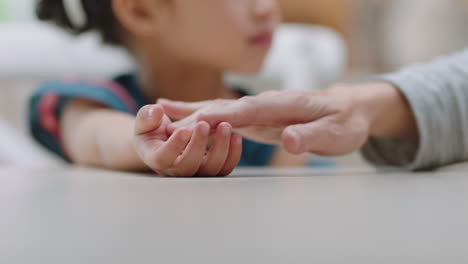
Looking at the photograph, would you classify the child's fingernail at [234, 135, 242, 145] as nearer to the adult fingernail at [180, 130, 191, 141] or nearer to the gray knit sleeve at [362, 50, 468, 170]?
the adult fingernail at [180, 130, 191, 141]

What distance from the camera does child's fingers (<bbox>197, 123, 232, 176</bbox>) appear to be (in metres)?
0.29

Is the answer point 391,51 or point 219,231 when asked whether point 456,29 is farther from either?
point 219,231

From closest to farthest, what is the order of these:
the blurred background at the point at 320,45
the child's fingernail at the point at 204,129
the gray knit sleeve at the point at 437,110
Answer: the child's fingernail at the point at 204,129 → the gray knit sleeve at the point at 437,110 → the blurred background at the point at 320,45

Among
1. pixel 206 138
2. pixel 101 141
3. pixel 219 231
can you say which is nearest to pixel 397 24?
pixel 101 141

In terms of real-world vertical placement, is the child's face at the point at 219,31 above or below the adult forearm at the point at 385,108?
above

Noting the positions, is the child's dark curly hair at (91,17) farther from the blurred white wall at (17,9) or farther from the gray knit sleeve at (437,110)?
the blurred white wall at (17,9)

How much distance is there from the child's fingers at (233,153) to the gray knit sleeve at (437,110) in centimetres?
15

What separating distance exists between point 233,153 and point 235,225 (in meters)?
0.13

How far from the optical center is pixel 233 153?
0.99 feet

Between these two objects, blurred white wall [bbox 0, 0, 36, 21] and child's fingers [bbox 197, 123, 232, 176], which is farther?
blurred white wall [bbox 0, 0, 36, 21]

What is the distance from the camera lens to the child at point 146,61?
2.06ft

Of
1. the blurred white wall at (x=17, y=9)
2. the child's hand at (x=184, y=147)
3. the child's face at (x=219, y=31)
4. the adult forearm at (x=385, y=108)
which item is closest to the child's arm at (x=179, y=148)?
the child's hand at (x=184, y=147)

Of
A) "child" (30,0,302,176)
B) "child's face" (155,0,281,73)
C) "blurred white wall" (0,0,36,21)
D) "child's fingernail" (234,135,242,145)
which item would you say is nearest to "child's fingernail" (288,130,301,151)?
"child's fingernail" (234,135,242,145)

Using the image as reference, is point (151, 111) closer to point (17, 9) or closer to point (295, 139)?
point (295, 139)
